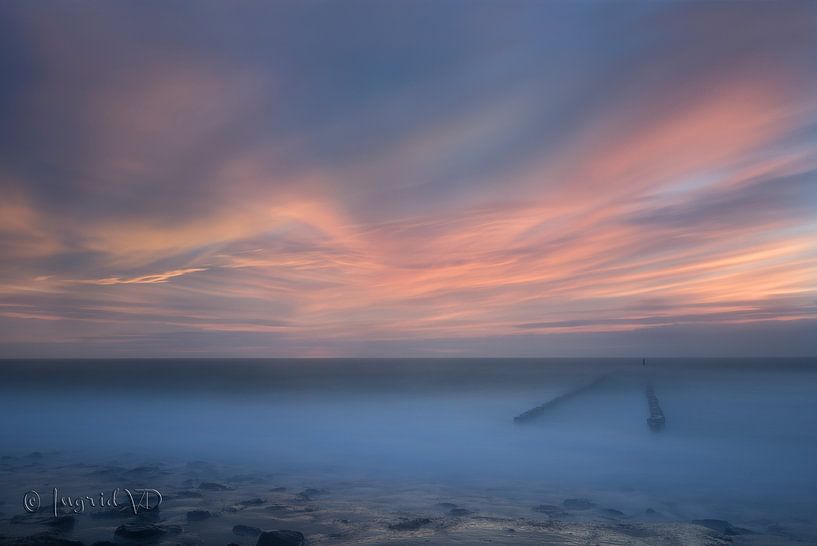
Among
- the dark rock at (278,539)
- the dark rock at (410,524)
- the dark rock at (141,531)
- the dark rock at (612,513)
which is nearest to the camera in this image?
the dark rock at (278,539)

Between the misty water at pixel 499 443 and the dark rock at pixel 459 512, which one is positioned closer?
the dark rock at pixel 459 512

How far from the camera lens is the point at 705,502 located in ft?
45.1

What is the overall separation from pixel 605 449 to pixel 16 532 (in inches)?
771

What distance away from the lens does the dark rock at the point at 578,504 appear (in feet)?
41.1

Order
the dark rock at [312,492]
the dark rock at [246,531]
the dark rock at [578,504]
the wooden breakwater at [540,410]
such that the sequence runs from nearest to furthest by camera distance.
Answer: the dark rock at [246,531] → the dark rock at [578,504] → the dark rock at [312,492] → the wooden breakwater at [540,410]

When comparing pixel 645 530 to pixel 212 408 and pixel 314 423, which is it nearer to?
pixel 314 423

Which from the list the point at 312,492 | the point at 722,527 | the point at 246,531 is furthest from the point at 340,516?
the point at 722,527

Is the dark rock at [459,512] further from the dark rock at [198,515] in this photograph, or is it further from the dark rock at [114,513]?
the dark rock at [114,513]
